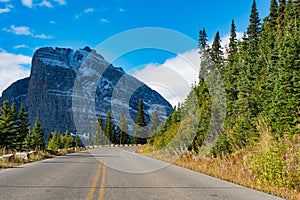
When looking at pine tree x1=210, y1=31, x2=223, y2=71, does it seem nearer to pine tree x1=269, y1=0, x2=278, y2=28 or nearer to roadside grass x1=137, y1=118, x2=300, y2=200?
pine tree x1=269, y1=0, x2=278, y2=28

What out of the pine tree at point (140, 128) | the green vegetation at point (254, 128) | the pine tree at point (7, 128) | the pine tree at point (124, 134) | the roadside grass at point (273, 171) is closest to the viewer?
the roadside grass at point (273, 171)

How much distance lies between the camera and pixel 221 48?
61625mm

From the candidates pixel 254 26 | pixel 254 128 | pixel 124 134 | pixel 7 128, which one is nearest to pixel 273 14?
pixel 254 26

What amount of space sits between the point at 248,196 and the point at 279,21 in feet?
161

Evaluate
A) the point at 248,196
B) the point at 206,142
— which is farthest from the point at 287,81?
the point at 248,196

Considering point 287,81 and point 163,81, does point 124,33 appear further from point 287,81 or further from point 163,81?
point 287,81

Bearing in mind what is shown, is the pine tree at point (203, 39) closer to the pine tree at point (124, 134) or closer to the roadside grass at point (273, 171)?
the roadside grass at point (273, 171)

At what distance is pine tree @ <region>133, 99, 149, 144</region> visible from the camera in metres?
99.7

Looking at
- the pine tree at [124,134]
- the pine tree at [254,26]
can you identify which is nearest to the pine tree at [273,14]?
the pine tree at [254,26]

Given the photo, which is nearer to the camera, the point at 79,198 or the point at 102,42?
the point at 79,198

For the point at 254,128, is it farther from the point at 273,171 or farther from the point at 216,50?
the point at 216,50

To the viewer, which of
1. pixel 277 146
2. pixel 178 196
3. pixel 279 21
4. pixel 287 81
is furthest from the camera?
pixel 279 21

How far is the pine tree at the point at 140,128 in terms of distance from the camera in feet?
327

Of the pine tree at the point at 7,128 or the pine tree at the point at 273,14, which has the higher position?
the pine tree at the point at 273,14
